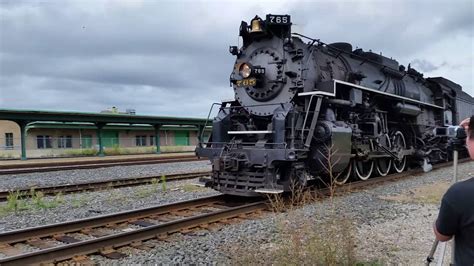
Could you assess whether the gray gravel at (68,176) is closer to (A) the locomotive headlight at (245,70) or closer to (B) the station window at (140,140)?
(A) the locomotive headlight at (245,70)

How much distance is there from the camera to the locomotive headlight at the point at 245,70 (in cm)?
949

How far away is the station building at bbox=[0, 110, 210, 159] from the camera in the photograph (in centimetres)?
2704

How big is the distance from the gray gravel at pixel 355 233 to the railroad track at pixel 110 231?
249 millimetres

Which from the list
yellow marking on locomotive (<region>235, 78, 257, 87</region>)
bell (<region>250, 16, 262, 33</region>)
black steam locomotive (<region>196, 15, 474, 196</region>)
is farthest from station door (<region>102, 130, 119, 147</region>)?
bell (<region>250, 16, 262, 33</region>)

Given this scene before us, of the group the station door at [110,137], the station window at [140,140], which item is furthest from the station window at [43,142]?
the station window at [140,140]

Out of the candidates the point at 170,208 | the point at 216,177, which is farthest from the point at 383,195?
the point at 170,208

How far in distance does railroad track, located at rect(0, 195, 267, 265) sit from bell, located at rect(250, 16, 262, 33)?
13.8ft

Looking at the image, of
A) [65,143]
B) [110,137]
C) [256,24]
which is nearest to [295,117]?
[256,24]

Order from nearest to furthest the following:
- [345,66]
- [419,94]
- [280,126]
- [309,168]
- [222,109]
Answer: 1. [280,126]
2. [309,168]
3. [222,109]
4. [345,66]
5. [419,94]

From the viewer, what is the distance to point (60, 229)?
6066mm

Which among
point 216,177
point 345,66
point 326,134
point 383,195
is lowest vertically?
point 383,195

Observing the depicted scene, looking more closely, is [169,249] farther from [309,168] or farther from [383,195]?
[383,195]

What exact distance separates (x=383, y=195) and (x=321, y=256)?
5.78 meters

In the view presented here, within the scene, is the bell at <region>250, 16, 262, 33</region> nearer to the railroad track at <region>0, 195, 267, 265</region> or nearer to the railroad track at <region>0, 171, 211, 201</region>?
the railroad track at <region>0, 195, 267, 265</region>
